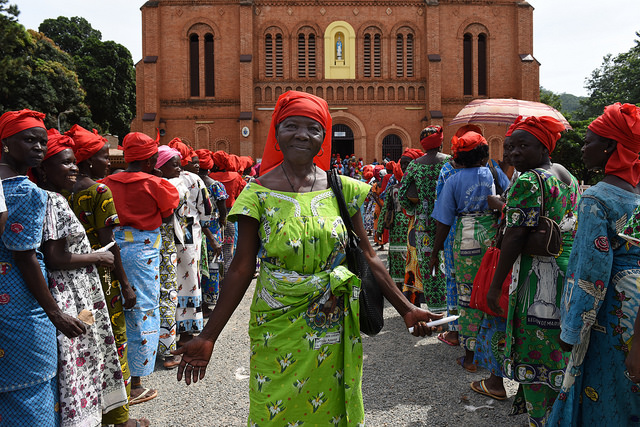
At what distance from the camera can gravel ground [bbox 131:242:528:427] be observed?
4.04 metres

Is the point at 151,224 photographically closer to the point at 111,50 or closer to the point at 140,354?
the point at 140,354

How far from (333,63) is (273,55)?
365 cm

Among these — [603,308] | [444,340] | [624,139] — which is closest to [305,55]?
[444,340]

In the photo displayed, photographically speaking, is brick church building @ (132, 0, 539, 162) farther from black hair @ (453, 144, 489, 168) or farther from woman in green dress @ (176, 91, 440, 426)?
woman in green dress @ (176, 91, 440, 426)

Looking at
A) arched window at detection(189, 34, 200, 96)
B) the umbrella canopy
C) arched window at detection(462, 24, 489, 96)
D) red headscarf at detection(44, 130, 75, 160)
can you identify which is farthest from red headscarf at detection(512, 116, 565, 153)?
arched window at detection(462, 24, 489, 96)

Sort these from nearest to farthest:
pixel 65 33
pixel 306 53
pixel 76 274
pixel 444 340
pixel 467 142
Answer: pixel 76 274 → pixel 467 142 → pixel 444 340 → pixel 306 53 → pixel 65 33

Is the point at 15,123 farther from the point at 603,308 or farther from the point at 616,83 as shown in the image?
the point at 616,83

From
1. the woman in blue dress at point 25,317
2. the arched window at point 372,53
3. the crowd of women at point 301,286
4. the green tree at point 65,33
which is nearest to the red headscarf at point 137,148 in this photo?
the crowd of women at point 301,286

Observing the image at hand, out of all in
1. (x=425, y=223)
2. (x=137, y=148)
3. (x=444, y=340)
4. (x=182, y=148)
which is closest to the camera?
(x=137, y=148)

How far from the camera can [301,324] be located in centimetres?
238

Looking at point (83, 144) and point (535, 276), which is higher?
point (83, 144)

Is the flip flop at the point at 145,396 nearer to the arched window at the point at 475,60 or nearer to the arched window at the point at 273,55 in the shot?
the arched window at the point at 273,55

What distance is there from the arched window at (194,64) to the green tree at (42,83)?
9421mm

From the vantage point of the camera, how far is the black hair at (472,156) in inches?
191
